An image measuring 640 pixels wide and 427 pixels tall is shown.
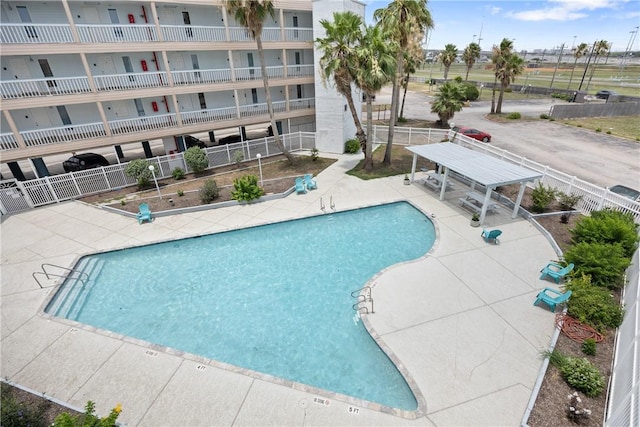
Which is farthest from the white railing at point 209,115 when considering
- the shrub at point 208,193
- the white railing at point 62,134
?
the shrub at point 208,193

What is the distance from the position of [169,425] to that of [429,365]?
7.06 m

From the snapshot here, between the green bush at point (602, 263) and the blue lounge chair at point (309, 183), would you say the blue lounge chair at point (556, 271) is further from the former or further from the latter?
the blue lounge chair at point (309, 183)

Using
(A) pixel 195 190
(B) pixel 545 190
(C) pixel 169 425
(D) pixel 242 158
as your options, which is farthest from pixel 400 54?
(C) pixel 169 425

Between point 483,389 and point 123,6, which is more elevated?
point 123,6

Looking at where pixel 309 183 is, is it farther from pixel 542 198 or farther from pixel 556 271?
pixel 556 271

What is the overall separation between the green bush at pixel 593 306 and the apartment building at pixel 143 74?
1965cm

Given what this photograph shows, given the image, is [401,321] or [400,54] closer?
[401,321]

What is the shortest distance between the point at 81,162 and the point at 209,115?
10844 millimetres

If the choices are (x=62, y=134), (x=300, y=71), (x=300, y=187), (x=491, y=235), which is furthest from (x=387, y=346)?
(x=300, y=71)

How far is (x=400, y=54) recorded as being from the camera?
19.6 meters

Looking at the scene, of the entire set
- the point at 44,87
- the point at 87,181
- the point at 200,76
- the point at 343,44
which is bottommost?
the point at 87,181

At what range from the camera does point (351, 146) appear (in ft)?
86.6

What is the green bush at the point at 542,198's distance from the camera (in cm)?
1595

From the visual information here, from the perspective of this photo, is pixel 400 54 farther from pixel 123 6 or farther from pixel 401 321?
pixel 123 6
